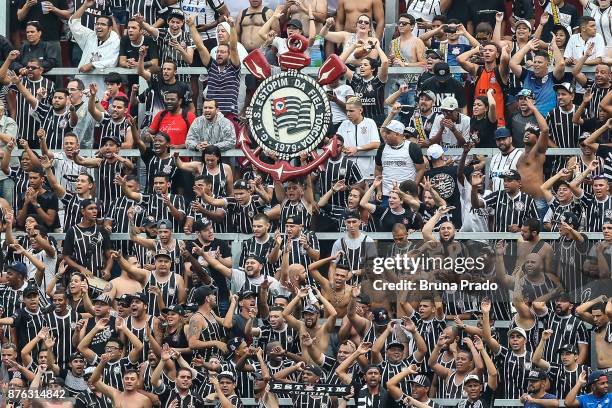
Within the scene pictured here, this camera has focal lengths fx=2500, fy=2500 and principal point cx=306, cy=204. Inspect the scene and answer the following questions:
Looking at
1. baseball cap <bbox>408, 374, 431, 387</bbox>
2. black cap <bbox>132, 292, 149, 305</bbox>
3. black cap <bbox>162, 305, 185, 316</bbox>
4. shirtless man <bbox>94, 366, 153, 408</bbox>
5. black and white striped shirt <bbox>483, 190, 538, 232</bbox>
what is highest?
black and white striped shirt <bbox>483, 190, 538, 232</bbox>

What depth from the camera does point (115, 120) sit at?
3453 cm

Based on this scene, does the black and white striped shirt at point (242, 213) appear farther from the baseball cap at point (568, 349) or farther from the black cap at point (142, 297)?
the baseball cap at point (568, 349)

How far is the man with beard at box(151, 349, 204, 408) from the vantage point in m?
31.5

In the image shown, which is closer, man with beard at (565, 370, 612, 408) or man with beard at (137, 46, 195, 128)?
man with beard at (565, 370, 612, 408)

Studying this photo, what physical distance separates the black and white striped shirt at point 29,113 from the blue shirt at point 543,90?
6795 millimetres

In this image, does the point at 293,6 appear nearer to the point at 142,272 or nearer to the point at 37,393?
the point at 142,272

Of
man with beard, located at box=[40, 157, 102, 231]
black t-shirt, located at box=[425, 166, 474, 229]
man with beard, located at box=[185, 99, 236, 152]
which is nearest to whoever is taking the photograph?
black t-shirt, located at box=[425, 166, 474, 229]

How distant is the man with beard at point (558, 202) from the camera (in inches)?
1272

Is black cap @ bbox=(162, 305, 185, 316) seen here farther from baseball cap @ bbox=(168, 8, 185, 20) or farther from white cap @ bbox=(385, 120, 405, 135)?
baseball cap @ bbox=(168, 8, 185, 20)

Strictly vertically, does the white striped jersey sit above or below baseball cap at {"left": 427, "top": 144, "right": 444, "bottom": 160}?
below

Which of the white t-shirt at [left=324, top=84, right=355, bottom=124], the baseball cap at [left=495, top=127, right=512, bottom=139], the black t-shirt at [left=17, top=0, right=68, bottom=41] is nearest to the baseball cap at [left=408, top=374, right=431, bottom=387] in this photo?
the baseball cap at [left=495, top=127, right=512, bottom=139]

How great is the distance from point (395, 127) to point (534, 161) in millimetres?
1888

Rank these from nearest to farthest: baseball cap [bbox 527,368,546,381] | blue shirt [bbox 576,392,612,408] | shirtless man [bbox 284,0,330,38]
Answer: blue shirt [bbox 576,392,612,408] → baseball cap [bbox 527,368,546,381] → shirtless man [bbox 284,0,330,38]

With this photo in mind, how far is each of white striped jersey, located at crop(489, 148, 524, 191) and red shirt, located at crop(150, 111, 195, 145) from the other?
432cm
